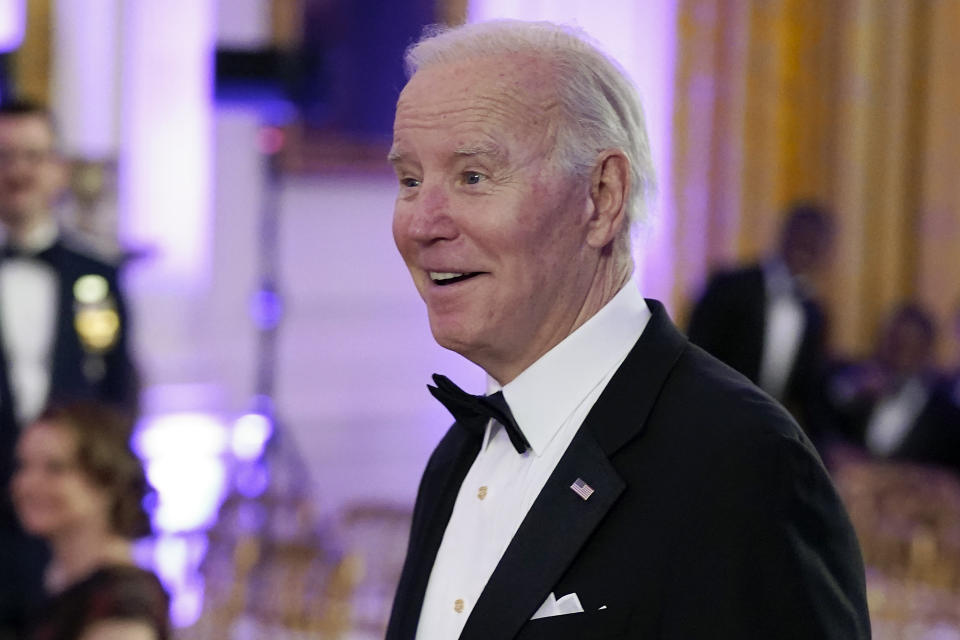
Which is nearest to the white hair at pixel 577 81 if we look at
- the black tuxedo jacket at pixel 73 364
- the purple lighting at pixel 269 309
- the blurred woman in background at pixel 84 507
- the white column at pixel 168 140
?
the blurred woman in background at pixel 84 507

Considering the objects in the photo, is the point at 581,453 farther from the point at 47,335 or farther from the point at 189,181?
the point at 189,181

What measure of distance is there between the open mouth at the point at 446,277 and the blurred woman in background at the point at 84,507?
1.42 meters

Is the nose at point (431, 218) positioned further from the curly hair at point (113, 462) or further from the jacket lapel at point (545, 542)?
the curly hair at point (113, 462)

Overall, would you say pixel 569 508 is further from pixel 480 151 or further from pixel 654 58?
pixel 654 58

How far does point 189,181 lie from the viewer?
8.68 meters

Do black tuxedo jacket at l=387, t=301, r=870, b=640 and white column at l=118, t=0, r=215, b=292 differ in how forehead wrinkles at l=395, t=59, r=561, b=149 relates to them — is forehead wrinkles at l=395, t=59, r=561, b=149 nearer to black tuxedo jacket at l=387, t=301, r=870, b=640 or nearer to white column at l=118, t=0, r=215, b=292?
black tuxedo jacket at l=387, t=301, r=870, b=640

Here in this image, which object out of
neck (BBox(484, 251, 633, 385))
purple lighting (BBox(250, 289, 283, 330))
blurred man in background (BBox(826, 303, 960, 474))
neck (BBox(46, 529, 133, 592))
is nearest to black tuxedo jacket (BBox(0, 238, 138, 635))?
A: neck (BBox(46, 529, 133, 592))

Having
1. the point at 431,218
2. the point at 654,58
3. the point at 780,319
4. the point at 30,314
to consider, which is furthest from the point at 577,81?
the point at 654,58

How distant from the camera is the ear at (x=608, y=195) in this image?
60.8 inches

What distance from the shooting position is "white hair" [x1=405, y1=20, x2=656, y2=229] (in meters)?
1.52

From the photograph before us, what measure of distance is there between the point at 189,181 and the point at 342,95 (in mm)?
1122

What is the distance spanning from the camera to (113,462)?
3.08 m

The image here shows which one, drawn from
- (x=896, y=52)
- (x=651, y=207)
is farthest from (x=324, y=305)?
(x=651, y=207)

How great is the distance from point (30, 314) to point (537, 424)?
→ 3.16 meters
